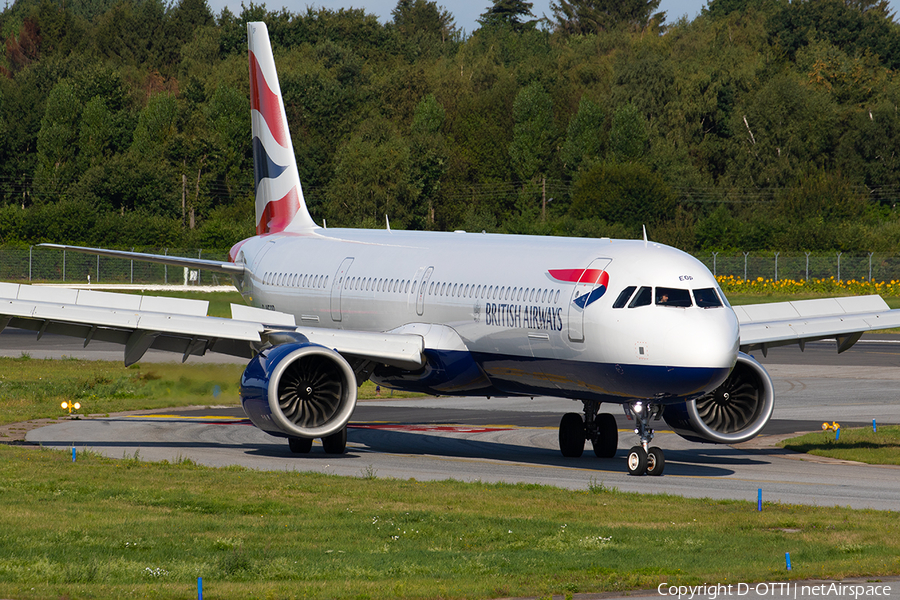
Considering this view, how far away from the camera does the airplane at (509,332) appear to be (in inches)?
858

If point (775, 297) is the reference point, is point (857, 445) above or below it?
below

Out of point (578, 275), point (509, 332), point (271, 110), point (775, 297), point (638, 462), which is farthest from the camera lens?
point (775, 297)

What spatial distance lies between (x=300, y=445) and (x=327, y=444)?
0.58 m

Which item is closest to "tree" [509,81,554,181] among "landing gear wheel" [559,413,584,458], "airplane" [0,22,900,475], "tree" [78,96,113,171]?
"tree" [78,96,113,171]

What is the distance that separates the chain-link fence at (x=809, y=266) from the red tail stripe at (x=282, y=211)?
48.5m

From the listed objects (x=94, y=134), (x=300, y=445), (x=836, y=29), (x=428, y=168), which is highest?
(x=836, y=29)

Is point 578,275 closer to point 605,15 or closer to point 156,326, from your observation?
point 156,326

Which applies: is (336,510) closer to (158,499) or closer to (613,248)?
(158,499)

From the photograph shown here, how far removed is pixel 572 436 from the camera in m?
26.4

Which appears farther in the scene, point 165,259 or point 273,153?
point 273,153

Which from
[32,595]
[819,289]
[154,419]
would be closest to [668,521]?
[32,595]

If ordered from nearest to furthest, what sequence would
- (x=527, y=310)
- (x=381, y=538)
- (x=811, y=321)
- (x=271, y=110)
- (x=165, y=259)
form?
(x=381, y=538) → (x=527, y=310) → (x=811, y=321) → (x=165, y=259) → (x=271, y=110)

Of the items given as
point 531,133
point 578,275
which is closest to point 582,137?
point 531,133

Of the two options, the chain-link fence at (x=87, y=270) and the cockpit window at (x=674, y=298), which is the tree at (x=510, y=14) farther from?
the cockpit window at (x=674, y=298)
